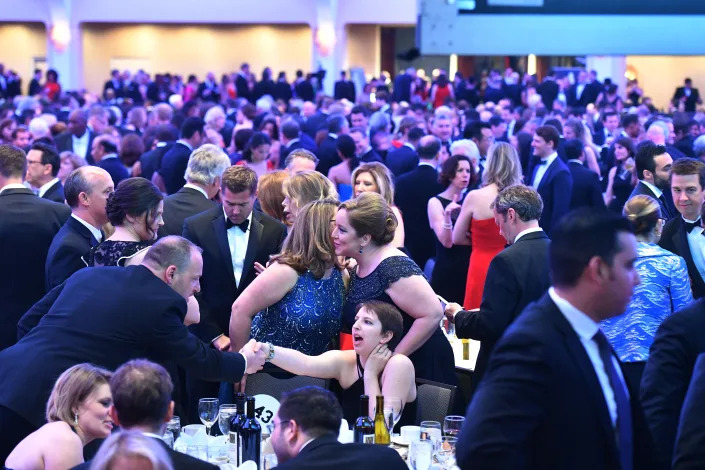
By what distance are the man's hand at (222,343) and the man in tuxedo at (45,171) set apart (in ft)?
6.25

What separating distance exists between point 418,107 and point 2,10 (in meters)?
15.0

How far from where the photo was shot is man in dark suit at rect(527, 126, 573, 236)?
7.84 meters

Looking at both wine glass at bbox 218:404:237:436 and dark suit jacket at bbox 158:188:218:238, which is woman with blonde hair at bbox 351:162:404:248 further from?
wine glass at bbox 218:404:237:436

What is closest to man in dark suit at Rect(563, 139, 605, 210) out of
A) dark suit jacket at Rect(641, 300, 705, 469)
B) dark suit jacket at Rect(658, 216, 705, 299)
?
dark suit jacket at Rect(658, 216, 705, 299)

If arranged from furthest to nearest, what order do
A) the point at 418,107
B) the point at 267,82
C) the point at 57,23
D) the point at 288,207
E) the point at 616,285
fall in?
the point at 57,23
the point at 267,82
the point at 418,107
the point at 288,207
the point at 616,285

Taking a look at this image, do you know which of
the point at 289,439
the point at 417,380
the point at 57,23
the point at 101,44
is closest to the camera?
the point at 289,439

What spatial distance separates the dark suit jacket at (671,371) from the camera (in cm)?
301

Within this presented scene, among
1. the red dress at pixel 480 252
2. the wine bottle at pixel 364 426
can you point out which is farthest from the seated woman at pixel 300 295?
the red dress at pixel 480 252

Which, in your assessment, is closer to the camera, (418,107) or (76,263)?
(76,263)

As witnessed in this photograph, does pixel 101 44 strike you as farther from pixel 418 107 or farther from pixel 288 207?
pixel 288 207

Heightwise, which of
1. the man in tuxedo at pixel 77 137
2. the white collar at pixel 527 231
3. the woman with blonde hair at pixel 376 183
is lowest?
the white collar at pixel 527 231

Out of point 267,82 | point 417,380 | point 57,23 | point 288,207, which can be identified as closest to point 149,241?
point 288,207

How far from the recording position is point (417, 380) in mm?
4344

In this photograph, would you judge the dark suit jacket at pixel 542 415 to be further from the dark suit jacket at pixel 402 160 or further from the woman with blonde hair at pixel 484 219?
the dark suit jacket at pixel 402 160
